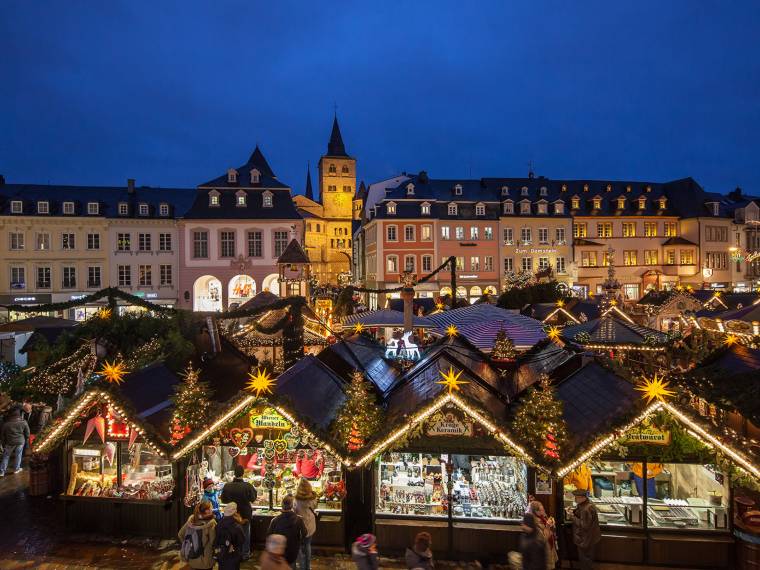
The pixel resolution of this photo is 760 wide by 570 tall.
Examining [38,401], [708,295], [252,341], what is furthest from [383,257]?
[38,401]

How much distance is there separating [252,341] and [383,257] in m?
28.3

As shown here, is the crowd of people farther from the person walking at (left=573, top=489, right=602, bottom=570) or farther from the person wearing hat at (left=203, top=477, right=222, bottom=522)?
the person wearing hat at (left=203, top=477, right=222, bottom=522)

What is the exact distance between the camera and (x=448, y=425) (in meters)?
6.96

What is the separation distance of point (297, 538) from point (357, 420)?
1.78 meters

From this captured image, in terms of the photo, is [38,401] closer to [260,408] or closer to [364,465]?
[260,408]

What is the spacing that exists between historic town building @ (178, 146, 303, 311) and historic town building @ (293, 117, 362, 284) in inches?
1549

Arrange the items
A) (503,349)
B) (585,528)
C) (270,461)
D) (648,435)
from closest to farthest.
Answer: (585,528), (648,435), (270,461), (503,349)

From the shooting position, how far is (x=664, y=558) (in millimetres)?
6766

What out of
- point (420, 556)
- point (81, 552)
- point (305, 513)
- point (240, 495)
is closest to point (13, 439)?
point (81, 552)

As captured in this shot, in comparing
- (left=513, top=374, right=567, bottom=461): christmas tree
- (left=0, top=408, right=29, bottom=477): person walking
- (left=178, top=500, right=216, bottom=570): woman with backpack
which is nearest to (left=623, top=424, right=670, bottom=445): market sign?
Answer: (left=513, top=374, right=567, bottom=461): christmas tree

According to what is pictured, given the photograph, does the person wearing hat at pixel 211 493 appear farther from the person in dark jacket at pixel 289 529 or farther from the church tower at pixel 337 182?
the church tower at pixel 337 182

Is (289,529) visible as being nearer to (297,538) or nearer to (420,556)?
(297,538)

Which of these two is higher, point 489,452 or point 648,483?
point 489,452

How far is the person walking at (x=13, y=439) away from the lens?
390 inches
